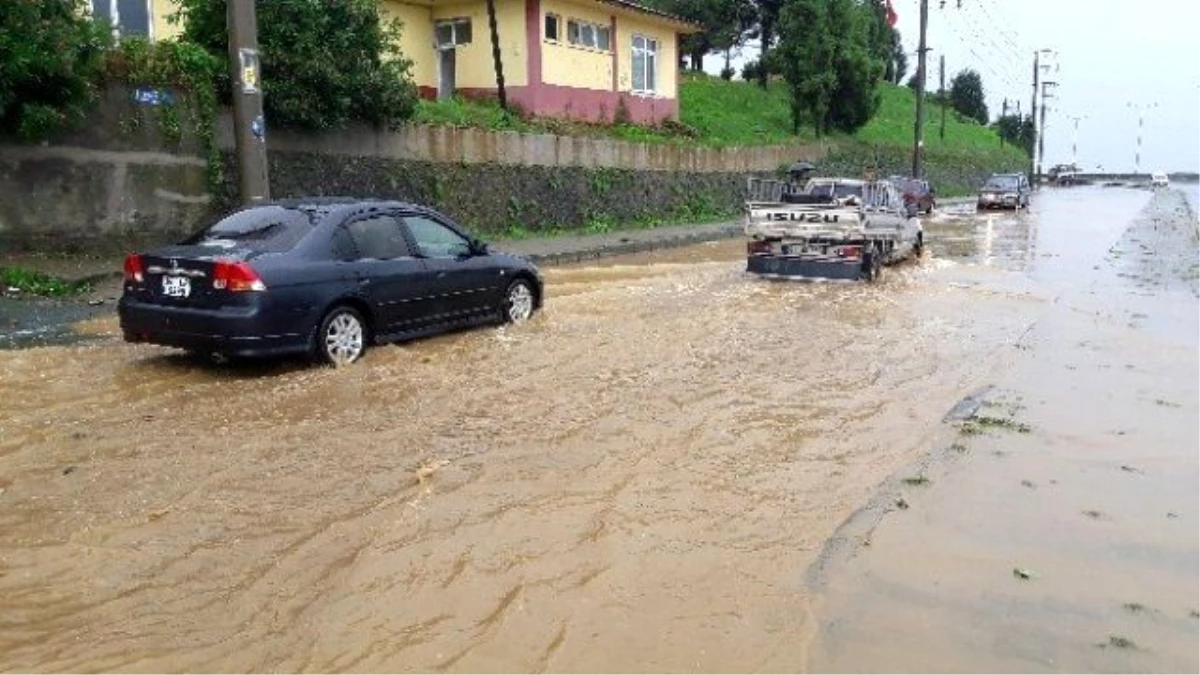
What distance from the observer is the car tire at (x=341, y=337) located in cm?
917

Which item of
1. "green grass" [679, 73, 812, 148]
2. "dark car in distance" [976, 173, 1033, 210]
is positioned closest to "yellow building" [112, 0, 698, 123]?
"green grass" [679, 73, 812, 148]

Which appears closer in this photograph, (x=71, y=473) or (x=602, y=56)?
(x=71, y=473)

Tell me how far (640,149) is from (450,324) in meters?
19.5

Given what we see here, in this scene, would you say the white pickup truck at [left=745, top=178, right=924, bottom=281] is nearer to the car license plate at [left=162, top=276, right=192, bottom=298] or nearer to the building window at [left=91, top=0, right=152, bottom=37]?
the car license plate at [left=162, top=276, right=192, bottom=298]

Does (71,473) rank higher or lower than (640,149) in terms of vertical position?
lower

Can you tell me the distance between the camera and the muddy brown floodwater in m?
4.26

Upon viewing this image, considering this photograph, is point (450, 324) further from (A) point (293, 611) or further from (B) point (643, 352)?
(A) point (293, 611)

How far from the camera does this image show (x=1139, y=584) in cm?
500

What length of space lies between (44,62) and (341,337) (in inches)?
262

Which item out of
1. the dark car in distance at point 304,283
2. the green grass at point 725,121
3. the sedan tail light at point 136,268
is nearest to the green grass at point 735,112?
the green grass at point 725,121

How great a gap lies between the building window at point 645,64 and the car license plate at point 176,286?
27.1 metres

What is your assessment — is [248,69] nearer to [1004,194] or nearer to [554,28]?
[554,28]

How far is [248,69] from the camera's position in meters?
13.6

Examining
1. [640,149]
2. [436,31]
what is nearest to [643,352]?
[640,149]
